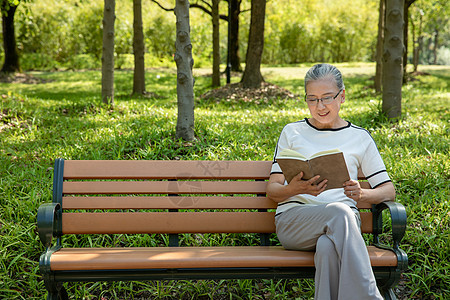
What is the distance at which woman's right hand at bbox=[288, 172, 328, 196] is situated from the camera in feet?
8.14

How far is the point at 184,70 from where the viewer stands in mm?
4871

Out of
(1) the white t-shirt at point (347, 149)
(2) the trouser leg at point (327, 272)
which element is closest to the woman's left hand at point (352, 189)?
(1) the white t-shirt at point (347, 149)

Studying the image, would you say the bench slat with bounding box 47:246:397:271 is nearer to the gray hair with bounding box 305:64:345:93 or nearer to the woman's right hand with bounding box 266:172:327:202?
the woman's right hand with bounding box 266:172:327:202

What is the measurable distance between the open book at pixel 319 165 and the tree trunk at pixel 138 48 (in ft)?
28.1

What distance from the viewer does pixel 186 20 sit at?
15.8 feet

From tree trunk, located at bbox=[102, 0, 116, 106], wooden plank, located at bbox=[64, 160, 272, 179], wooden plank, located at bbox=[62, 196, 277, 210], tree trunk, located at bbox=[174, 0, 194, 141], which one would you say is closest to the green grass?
tree trunk, located at bbox=[174, 0, 194, 141]

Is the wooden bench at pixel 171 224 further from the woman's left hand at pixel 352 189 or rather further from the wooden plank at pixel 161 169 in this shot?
the woman's left hand at pixel 352 189

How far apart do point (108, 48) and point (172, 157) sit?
12.1 ft

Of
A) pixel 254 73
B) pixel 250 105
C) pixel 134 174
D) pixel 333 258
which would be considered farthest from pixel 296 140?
pixel 254 73

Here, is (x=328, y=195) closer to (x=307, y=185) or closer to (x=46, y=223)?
(x=307, y=185)

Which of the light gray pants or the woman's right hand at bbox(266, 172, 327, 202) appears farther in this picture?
the woman's right hand at bbox(266, 172, 327, 202)

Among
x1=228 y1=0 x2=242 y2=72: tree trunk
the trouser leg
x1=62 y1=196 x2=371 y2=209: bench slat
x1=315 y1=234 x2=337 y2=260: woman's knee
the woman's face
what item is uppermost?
x1=228 y1=0 x2=242 y2=72: tree trunk

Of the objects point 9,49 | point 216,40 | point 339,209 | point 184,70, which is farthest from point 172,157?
point 9,49

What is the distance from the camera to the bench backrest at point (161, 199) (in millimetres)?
2945
